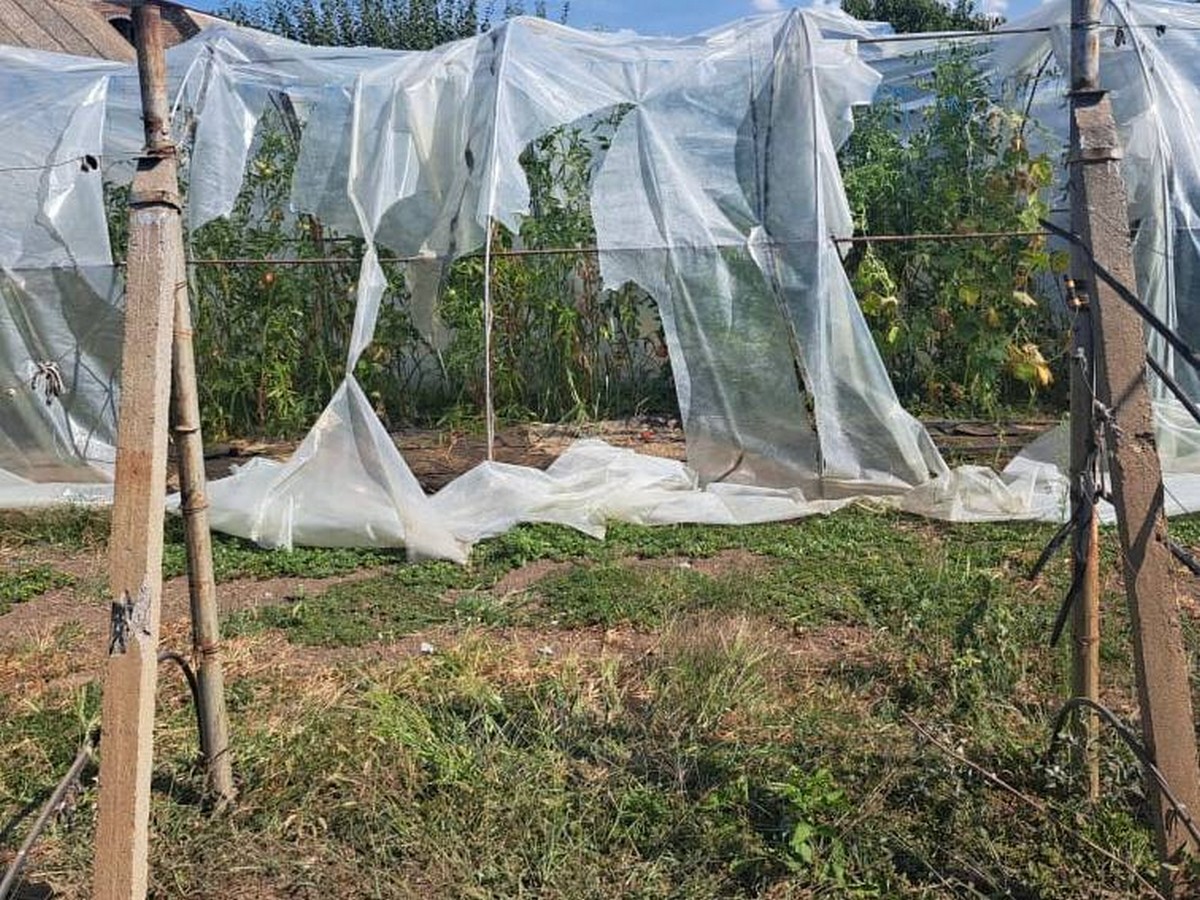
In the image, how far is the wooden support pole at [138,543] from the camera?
7.73 ft

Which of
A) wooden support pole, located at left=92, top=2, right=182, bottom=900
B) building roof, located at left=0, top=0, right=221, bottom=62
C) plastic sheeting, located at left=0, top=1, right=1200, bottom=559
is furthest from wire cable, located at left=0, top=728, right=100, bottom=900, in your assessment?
building roof, located at left=0, top=0, right=221, bottom=62

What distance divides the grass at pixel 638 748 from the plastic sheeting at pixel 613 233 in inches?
47.2

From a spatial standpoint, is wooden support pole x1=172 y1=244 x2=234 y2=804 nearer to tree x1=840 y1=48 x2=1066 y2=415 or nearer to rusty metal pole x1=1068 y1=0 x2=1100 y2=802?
rusty metal pole x1=1068 y1=0 x2=1100 y2=802

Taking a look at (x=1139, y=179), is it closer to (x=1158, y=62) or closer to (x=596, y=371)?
(x=1158, y=62)

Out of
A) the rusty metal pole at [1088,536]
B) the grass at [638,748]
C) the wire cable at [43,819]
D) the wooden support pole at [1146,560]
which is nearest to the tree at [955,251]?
the grass at [638,748]

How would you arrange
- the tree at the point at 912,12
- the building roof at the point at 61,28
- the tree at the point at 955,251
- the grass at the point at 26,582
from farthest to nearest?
the tree at the point at 912,12 → the building roof at the point at 61,28 → the tree at the point at 955,251 → the grass at the point at 26,582

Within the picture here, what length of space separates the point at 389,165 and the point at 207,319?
7.68 ft

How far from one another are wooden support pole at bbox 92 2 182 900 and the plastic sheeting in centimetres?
312

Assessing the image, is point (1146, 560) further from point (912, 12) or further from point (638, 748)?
point (912, 12)

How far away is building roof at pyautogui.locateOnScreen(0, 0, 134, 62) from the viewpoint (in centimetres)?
1373

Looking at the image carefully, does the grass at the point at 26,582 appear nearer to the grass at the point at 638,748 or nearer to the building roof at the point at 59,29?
the grass at the point at 638,748

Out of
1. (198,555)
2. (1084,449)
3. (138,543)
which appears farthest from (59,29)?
(1084,449)

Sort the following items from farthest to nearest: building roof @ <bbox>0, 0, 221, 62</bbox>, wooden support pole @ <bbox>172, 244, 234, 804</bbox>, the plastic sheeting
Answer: building roof @ <bbox>0, 0, 221, 62</bbox> → the plastic sheeting → wooden support pole @ <bbox>172, 244, 234, 804</bbox>

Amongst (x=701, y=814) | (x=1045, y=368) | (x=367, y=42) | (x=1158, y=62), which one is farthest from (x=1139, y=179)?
(x=367, y=42)
